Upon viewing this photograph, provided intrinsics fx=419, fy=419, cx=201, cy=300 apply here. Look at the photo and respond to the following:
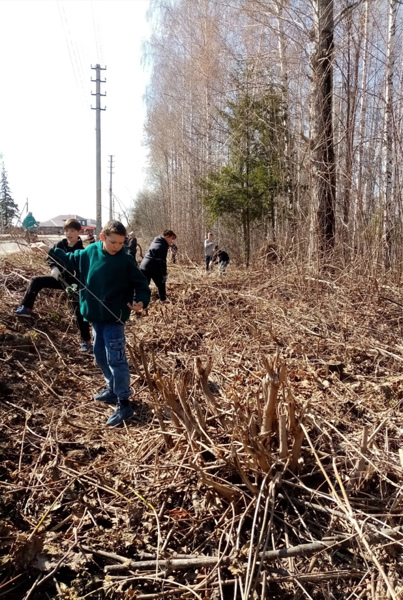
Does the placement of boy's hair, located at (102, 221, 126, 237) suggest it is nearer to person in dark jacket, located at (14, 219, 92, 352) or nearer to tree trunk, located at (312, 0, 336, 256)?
person in dark jacket, located at (14, 219, 92, 352)

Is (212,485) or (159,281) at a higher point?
(159,281)

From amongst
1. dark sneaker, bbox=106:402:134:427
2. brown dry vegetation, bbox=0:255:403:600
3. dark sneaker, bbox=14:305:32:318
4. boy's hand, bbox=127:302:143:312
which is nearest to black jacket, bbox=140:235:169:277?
dark sneaker, bbox=14:305:32:318

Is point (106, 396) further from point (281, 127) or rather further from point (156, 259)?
point (281, 127)

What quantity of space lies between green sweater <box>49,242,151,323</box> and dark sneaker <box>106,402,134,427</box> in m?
0.65

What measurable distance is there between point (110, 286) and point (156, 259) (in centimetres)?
352

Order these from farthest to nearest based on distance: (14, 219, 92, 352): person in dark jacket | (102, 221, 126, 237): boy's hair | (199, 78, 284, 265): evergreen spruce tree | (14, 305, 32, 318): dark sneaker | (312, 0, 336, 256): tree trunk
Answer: (199, 78, 284, 265): evergreen spruce tree → (312, 0, 336, 256): tree trunk → (14, 305, 32, 318): dark sneaker → (14, 219, 92, 352): person in dark jacket → (102, 221, 126, 237): boy's hair

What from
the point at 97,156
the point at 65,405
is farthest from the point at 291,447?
the point at 97,156

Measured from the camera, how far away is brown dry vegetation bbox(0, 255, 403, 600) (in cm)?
182

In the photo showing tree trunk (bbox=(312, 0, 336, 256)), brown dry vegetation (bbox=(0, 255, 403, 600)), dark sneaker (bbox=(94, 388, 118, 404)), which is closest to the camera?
brown dry vegetation (bbox=(0, 255, 403, 600))

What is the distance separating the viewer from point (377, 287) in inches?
194

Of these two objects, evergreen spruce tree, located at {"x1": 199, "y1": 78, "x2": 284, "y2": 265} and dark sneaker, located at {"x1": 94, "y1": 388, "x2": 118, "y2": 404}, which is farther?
evergreen spruce tree, located at {"x1": 199, "y1": 78, "x2": 284, "y2": 265}

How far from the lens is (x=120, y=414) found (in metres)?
3.09

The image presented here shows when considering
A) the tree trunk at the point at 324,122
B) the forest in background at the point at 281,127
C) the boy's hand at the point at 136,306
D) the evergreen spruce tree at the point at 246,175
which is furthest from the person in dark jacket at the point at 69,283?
the evergreen spruce tree at the point at 246,175

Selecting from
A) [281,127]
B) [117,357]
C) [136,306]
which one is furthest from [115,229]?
[281,127]
